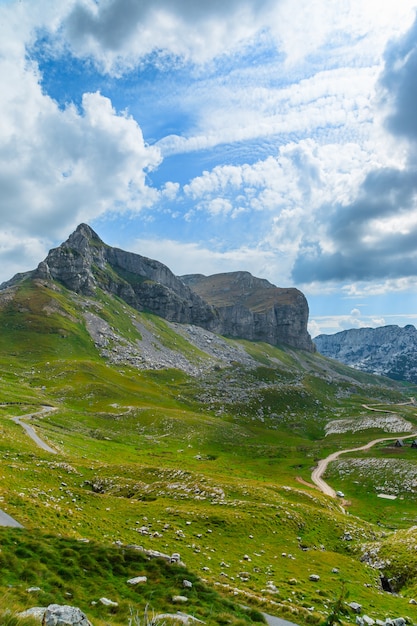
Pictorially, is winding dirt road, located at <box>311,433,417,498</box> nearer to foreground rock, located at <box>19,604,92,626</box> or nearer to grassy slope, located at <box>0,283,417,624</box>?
grassy slope, located at <box>0,283,417,624</box>

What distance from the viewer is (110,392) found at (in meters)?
148

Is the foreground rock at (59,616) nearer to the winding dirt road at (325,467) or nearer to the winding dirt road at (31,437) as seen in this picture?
the winding dirt road at (31,437)

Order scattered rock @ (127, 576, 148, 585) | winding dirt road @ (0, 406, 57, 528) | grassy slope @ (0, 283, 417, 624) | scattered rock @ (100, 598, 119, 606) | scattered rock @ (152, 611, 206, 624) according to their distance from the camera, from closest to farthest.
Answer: scattered rock @ (152, 611, 206, 624) < scattered rock @ (100, 598, 119, 606) < scattered rock @ (127, 576, 148, 585) < grassy slope @ (0, 283, 417, 624) < winding dirt road @ (0, 406, 57, 528)

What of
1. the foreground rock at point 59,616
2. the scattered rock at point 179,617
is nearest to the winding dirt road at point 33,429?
the scattered rock at point 179,617

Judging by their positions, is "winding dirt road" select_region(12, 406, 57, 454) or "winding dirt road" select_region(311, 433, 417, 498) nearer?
"winding dirt road" select_region(12, 406, 57, 454)

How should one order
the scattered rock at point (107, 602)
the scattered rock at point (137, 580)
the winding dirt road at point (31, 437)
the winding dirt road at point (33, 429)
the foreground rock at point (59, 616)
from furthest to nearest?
the winding dirt road at point (33, 429) → the winding dirt road at point (31, 437) → the scattered rock at point (137, 580) → the scattered rock at point (107, 602) → the foreground rock at point (59, 616)

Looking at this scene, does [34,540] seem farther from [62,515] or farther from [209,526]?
[209,526]

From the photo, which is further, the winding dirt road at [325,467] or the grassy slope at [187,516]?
the winding dirt road at [325,467]

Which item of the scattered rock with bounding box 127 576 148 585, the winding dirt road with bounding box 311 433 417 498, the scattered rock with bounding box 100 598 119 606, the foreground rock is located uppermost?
the foreground rock

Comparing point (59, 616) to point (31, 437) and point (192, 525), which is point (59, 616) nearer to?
point (192, 525)

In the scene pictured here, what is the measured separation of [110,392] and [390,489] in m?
103

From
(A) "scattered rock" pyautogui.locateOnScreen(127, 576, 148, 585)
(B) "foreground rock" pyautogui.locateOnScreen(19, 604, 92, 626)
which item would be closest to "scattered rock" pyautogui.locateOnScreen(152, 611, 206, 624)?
(B) "foreground rock" pyautogui.locateOnScreen(19, 604, 92, 626)

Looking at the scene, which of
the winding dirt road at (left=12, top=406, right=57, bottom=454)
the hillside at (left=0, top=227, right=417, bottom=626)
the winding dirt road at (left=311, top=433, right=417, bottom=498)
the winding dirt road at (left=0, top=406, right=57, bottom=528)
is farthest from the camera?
the winding dirt road at (left=311, top=433, right=417, bottom=498)

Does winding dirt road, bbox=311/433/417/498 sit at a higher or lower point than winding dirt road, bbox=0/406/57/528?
lower
